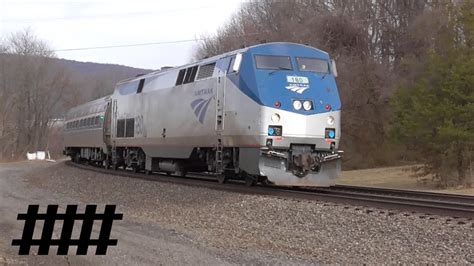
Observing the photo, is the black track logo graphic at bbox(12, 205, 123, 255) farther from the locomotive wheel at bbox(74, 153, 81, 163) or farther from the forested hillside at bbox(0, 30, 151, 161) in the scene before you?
the forested hillside at bbox(0, 30, 151, 161)

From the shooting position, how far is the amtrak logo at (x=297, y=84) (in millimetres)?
16547

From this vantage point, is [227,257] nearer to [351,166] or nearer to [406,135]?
[406,135]

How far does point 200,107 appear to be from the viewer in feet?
62.1

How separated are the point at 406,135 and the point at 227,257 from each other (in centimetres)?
1689

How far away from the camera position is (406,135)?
23.5 metres

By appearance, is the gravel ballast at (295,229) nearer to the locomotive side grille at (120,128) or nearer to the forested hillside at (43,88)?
the locomotive side grille at (120,128)

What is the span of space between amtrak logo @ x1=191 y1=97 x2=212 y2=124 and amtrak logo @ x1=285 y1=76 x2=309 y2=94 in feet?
9.43

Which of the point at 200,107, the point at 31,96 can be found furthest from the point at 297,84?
the point at 31,96

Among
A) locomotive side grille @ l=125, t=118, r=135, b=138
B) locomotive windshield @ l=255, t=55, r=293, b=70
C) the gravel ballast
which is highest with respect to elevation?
locomotive windshield @ l=255, t=55, r=293, b=70

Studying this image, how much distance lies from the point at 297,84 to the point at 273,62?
97 cm

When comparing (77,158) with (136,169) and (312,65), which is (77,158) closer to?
(136,169)

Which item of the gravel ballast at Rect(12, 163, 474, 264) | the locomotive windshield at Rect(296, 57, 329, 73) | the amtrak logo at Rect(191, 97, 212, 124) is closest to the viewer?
the gravel ballast at Rect(12, 163, 474, 264)

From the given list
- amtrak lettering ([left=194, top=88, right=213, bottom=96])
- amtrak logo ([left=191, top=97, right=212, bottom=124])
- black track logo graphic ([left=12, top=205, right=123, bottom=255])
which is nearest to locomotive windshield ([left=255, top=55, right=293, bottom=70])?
amtrak lettering ([left=194, top=88, right=213, bottom=96])

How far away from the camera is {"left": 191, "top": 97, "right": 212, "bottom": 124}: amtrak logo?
18594 mm
